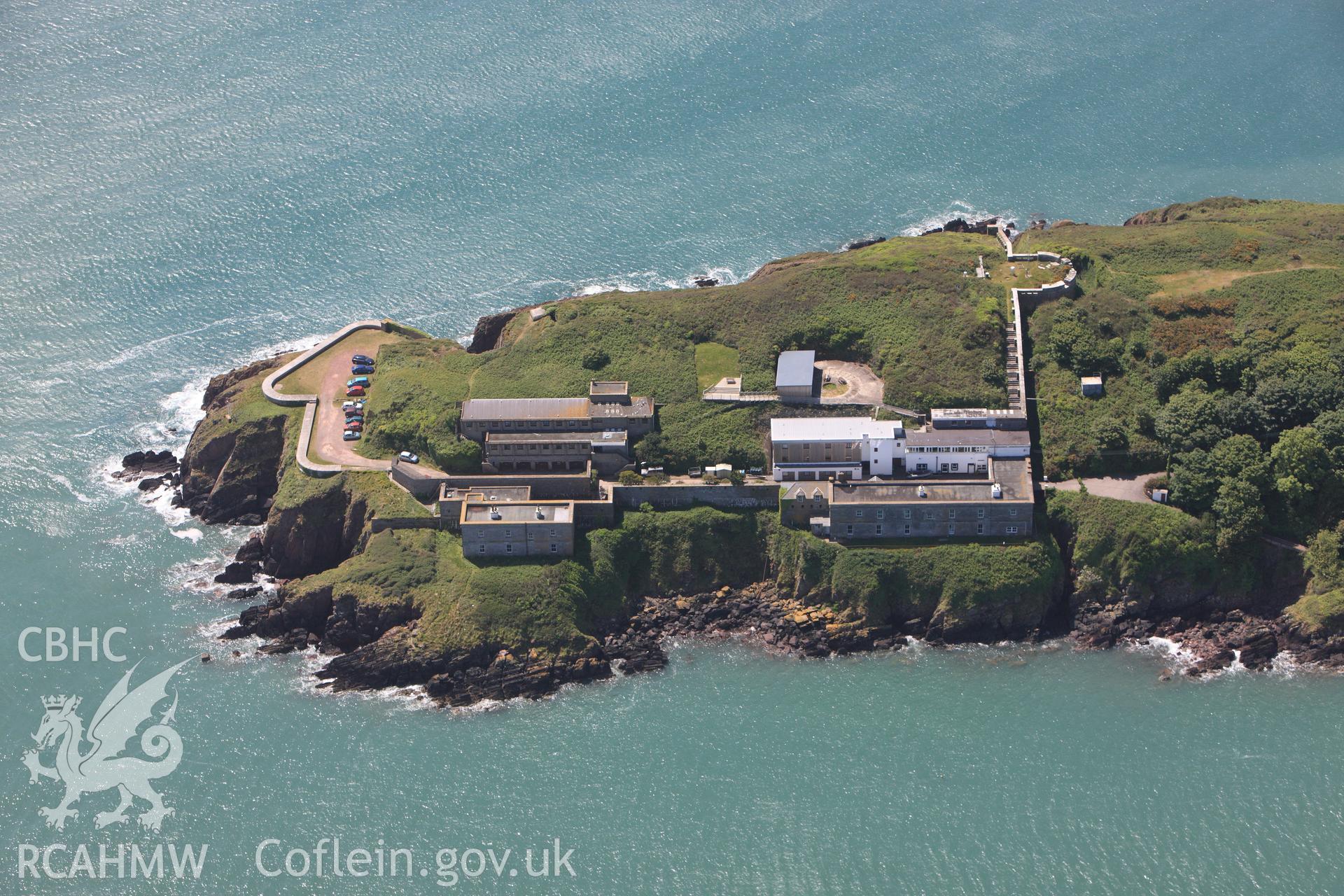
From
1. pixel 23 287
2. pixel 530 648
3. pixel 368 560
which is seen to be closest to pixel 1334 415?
pixel 530 648

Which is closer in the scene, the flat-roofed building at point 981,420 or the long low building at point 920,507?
the long low building at point 920,507

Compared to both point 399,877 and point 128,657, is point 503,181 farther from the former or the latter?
point 399,877

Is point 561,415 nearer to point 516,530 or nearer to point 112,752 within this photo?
point 516,530

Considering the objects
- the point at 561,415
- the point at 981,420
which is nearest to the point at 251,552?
the point at 561,415

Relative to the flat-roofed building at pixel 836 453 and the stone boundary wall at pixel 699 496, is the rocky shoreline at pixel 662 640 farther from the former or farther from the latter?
the flat-roofed building at pixel 836 453

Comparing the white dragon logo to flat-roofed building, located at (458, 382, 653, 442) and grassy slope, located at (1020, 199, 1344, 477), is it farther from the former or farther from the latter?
grassy slope, located at (1020, 199, 1344, 477)

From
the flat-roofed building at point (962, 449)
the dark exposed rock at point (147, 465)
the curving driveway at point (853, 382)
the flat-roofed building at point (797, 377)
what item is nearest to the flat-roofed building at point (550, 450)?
the flat-roofed building at point (797, 377)
